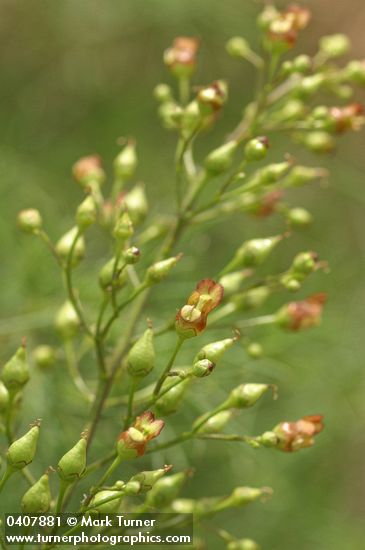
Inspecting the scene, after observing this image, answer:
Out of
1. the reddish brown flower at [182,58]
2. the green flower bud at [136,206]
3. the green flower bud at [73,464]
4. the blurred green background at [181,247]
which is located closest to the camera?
the green flower bud at [73,464]

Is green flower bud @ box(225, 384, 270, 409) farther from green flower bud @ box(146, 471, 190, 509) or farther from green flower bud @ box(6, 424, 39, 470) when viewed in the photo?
green flower bud @ box(6, 424, 39, 470)

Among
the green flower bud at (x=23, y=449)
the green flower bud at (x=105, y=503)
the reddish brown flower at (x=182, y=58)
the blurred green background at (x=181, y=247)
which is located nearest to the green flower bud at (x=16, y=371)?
the green flower bud at (x=23, y=449)

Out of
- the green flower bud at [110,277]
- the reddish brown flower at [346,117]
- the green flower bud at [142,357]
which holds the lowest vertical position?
the green flower bud at [142,357]

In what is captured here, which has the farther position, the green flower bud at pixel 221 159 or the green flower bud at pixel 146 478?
the green flower bud at pixel 221 159

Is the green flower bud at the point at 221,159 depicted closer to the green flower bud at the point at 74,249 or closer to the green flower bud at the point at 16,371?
the green flower bud at the point at 74,249

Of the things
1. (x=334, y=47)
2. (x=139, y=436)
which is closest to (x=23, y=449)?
(x=139, y=436)

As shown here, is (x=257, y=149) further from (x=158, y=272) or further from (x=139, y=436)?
(x=139, y=436)

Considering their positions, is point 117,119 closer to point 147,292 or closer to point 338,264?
point 338,264
